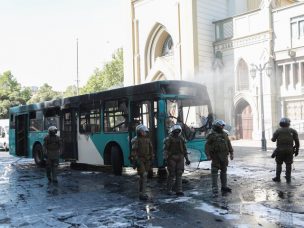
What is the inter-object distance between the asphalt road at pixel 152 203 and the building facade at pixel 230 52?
56.0 feet

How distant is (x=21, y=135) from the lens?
19.0 meters

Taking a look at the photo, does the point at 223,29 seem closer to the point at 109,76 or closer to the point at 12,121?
the point at 12,121

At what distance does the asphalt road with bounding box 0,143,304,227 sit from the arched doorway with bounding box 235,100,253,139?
20.0 m

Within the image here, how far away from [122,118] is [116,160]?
→ 141 centimetres

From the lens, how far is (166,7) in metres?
37.0

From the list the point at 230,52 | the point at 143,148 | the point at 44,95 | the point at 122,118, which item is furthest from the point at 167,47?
the point at 44,95

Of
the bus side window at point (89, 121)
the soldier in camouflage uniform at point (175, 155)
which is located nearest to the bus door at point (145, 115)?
the bus side window at point (89, 121)

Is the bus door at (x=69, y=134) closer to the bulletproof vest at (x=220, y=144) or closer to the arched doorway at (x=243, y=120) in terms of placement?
the bulletproof vest at (x=220, y=144)

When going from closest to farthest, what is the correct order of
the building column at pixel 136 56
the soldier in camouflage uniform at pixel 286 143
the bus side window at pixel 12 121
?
1. the soldier in camouflage uniform at pixel 286 143
2. the bus side window at pixel 12 121
3. the building column at pixel 136 56

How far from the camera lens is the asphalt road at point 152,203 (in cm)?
688

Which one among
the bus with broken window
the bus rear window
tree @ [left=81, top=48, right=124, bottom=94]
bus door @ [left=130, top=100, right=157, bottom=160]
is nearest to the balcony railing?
the bus rear window

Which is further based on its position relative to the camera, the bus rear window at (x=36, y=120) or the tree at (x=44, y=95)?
the tree at (x=44, y=95)

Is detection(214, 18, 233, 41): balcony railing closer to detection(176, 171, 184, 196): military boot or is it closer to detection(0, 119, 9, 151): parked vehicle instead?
detection(0, 119, 9, 151): parked vehicle

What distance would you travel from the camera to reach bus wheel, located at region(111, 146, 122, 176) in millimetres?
13219
